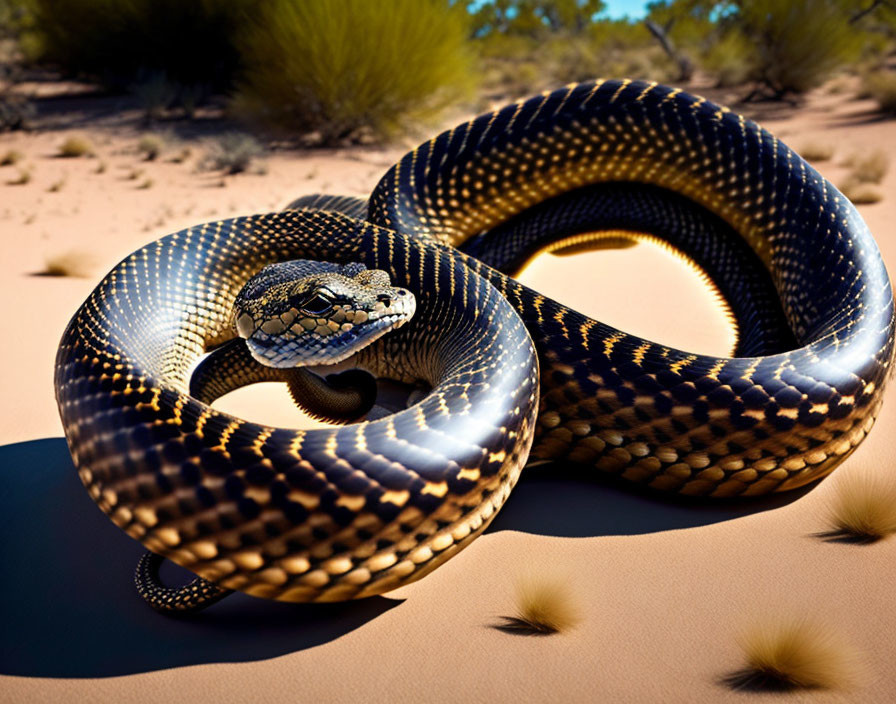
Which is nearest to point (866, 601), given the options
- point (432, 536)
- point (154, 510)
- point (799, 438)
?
point (799, 438)

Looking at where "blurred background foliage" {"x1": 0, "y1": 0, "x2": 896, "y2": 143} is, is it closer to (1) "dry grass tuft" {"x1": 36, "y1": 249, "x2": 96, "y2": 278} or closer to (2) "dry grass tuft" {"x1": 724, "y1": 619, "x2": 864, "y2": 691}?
(1) "dry grass tuft" {"x1": 36, "y1": 249, "x2": 96, "y2": 278}

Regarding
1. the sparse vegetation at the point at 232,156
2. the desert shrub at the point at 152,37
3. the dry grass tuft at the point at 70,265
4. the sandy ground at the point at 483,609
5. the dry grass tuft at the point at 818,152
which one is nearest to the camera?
the sandy ground at the point at 483,609

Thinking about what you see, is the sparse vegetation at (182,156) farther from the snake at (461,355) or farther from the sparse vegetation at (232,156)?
the snake at (461,355)

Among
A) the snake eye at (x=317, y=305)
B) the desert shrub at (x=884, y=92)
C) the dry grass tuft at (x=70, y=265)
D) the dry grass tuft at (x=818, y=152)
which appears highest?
the desert shrub at (x=884, y=92)

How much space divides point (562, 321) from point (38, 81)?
80.7 ft

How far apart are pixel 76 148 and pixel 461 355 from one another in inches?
515

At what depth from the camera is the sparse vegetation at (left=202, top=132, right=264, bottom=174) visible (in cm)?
1224

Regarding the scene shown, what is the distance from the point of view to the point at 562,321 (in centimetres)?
359

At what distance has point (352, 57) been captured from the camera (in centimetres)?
1482

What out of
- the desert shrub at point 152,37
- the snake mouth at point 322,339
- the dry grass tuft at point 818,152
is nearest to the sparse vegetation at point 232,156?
the desert shrub at point 152,37

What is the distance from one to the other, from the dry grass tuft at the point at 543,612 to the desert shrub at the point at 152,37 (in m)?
18.2

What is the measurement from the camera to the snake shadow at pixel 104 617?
2.49 metres

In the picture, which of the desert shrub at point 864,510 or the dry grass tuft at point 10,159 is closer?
the desert shrub at point 864,510

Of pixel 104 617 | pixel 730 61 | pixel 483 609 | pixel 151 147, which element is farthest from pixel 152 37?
pixel 483 609
